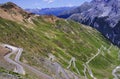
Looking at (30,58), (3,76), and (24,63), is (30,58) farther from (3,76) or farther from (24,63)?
(3,76)

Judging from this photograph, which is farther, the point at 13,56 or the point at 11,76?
the point at 13,56

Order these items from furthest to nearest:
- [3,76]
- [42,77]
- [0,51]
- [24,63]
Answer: [0,51]
[24,63]
[42,77]
[3,76]

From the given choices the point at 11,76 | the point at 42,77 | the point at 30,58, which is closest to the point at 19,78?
the point at 11,76

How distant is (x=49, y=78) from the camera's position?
118 metres

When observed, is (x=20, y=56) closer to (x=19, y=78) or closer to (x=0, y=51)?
(x=0, y=51)

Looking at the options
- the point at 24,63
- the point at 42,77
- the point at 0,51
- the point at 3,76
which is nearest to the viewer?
the point at 3,76

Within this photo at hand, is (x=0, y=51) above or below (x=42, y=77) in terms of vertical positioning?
above

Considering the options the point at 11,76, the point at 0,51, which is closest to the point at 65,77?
the point at 0,51

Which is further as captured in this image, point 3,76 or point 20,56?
point 20,56

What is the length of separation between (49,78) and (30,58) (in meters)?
34.5

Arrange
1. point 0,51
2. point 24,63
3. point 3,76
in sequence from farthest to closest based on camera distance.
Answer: point 0,51 < point 24,63 < point 3,76

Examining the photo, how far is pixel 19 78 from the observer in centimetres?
8006

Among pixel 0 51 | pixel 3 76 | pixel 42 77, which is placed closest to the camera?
pixel 3 76

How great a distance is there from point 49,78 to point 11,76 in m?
38.3
